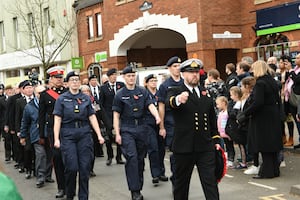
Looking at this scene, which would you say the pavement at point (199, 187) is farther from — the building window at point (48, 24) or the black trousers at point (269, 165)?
the building window at point (48, 24)

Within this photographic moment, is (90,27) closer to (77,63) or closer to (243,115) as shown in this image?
(77,63)

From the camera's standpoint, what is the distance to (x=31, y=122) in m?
9.40

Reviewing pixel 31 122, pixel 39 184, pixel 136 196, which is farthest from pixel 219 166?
pixel 31 122

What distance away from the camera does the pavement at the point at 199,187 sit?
286 inches

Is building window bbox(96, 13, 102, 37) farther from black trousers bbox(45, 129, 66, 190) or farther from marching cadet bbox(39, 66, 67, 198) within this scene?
black trousers bbox(45, 129, 66, 190)

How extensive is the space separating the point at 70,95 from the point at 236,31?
50.6 feet

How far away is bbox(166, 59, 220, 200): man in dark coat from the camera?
5.71 m

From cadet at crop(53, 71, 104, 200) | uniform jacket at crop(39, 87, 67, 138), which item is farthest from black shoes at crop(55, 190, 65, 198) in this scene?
uniform jacket at crop(39, 87, 67, 138)

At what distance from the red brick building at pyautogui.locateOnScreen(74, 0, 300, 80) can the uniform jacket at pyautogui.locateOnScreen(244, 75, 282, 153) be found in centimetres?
1103

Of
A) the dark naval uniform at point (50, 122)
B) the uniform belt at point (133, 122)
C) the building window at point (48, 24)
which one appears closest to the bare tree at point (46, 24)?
the building window at point (48, 24)

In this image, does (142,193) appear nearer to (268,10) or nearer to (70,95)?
(70,95)

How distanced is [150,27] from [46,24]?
11.5m

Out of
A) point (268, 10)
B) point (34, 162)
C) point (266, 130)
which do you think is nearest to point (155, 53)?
point (268, 10)

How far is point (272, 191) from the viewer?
735cm
